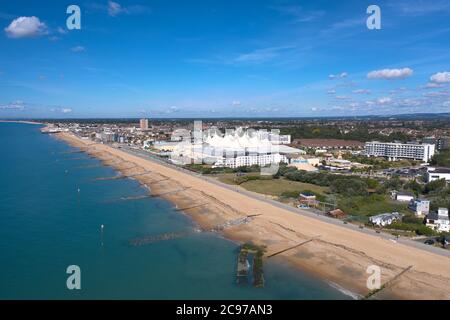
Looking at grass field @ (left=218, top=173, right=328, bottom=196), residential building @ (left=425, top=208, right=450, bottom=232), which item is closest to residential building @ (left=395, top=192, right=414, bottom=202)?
grass field @ (left=218, top=173, right=328, bottom=196)

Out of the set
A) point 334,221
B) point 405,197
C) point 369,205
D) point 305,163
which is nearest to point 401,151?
point 305,163

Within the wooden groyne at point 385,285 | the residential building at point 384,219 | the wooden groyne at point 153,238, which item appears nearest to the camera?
the wooden groyne at point 385,285

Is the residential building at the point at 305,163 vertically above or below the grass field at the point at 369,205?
above

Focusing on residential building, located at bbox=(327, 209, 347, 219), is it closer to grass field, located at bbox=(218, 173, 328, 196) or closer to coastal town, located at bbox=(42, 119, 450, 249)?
coastal town, located at bbox=(42, 119, 450, 249)

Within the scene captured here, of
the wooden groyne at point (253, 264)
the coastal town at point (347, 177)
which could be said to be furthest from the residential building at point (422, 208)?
the wooden groyne at point (253, 264)

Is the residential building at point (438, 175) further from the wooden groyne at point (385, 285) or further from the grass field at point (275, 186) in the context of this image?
the wooden groyne at point (385, 285)

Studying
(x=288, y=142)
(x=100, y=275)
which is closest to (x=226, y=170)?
(x=100, y=275)
